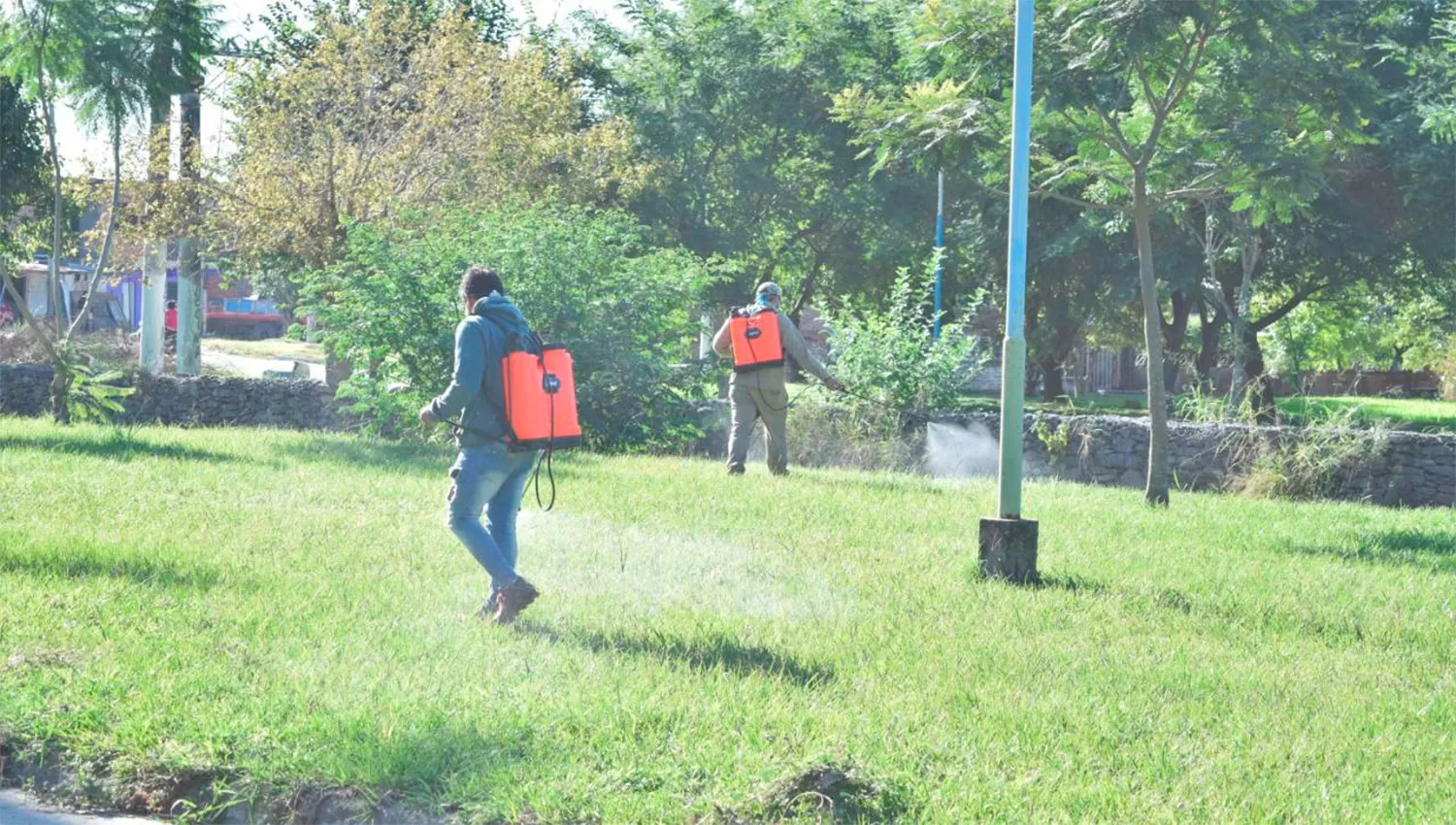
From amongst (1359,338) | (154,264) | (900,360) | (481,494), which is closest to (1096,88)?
(481,494)

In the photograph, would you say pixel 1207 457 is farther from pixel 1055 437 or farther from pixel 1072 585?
pixel 1072 585

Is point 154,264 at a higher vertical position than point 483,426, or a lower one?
higher

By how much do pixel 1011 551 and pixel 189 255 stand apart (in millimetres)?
20743

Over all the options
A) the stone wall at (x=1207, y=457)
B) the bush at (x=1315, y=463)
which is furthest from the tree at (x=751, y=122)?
the bush at (x=1315, y=463)

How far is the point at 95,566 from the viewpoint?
9.27 metres

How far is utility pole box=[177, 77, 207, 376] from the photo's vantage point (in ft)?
84.6

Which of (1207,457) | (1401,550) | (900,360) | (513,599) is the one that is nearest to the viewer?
(513,599)

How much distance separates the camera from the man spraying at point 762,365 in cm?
1551

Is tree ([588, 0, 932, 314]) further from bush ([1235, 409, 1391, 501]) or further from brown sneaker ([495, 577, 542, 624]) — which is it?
brown sneaker ([495, 577, 542, 624])

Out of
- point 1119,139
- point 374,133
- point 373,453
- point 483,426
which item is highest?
point 374,133

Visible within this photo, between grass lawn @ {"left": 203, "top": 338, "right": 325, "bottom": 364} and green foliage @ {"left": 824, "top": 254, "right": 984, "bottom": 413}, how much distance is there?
3529cm

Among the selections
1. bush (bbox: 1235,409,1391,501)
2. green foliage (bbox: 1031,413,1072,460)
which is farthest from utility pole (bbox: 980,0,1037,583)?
green foliage (bbox: 1031,413,1072,460)

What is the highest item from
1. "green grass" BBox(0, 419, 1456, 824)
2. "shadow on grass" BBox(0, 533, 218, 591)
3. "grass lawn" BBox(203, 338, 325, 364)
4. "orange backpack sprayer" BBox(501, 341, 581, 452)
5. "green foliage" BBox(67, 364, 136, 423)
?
"grass lawn" BBox(203, 338, 325, 364)

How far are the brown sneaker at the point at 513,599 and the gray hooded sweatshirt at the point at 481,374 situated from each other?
2.35 feet
